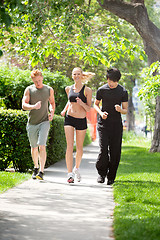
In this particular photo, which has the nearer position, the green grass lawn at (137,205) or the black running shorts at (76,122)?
the green grass lawn at (137,205)

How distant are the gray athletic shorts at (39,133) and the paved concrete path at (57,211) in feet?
2.36

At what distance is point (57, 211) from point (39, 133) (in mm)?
3028

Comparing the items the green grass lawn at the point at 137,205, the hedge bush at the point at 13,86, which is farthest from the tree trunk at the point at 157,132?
the green grass lawn at the point at 137,205

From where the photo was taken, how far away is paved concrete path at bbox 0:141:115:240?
16.5 ft

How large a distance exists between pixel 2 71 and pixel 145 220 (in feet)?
34.3

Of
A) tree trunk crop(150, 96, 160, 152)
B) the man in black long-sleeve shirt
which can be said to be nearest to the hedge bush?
Result: tree trunk crop(150, 96, 160, 152)

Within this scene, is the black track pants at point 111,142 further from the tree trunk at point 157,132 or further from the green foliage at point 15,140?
the tree trunk at point 157,132

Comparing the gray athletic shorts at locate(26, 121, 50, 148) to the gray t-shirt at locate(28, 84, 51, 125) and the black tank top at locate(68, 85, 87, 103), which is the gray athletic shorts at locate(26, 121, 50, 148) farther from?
the black tank top at locate(68, 85, 87, 103)

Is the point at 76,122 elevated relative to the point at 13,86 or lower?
lower

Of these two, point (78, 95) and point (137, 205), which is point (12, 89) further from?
point (137, 205)

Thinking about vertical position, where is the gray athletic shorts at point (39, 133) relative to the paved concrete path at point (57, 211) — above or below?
above

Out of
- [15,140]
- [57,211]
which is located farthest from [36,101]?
[57,211]

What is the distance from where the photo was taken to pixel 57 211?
618 cm

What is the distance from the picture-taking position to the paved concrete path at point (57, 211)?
16.5ft
